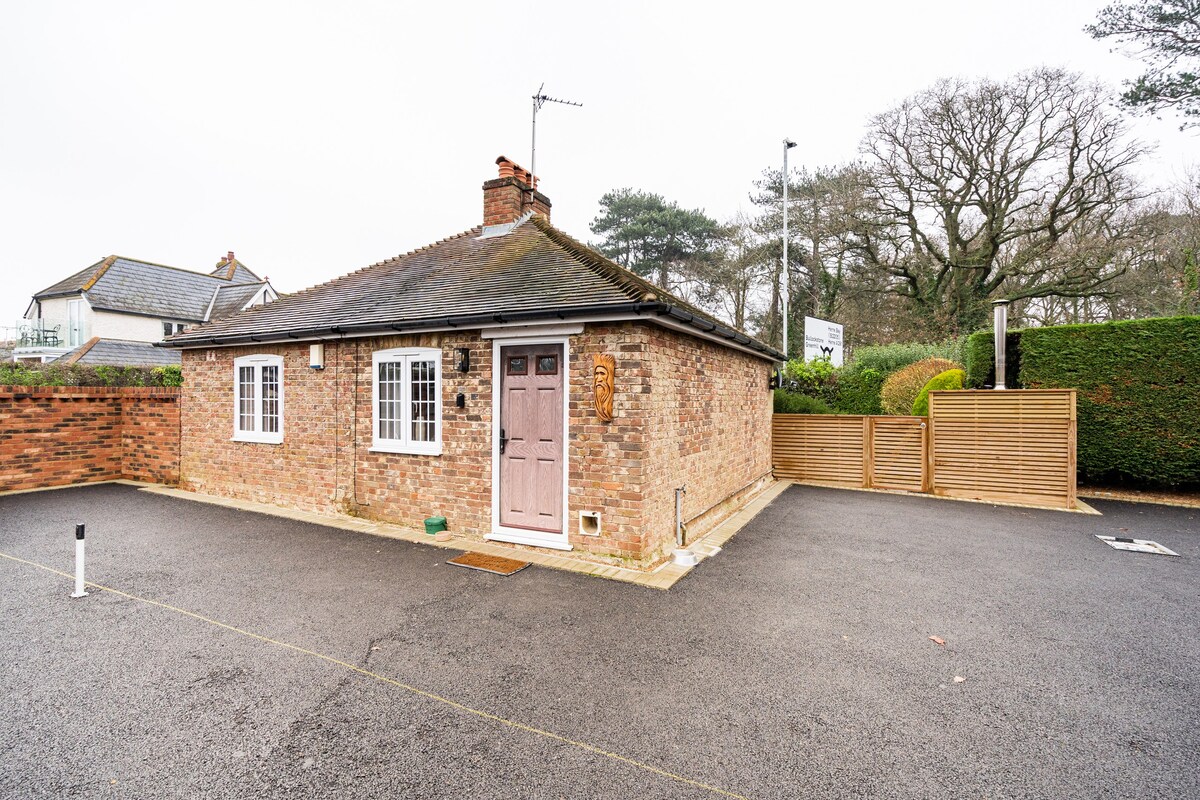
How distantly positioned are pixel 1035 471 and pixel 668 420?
8.39 m

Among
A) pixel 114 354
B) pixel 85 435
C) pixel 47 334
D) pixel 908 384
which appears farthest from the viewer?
pixel 47 334

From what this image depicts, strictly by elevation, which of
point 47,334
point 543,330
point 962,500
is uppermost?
point 47,334

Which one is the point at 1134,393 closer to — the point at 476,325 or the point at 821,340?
the point at 821,340

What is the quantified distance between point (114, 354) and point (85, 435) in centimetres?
1841

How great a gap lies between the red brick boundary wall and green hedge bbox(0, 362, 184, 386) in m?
4.61

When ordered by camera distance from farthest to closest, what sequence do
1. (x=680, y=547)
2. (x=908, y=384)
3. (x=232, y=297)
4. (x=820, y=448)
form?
(x=232, y=297) < (x=908, y=384) < (x=820, y=448) < (x=680, y=547)

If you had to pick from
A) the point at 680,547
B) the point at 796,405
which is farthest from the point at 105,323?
the point at 796,405

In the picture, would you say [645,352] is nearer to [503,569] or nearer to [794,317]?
[503,569]

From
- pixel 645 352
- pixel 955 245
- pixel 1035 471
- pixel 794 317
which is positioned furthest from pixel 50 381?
pixel 955 245

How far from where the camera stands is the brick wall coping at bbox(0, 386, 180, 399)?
9.70 m

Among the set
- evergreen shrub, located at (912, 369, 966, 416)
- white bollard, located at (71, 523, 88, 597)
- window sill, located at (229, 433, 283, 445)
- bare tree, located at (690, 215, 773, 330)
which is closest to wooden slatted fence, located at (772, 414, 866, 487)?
evergreen shrub, located at (912, 369, 966, 416)

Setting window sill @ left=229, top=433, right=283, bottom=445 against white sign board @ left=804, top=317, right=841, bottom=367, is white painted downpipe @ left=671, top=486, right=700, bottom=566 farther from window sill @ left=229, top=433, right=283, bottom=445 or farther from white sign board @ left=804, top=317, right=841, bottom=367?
white sign board @ left=804, top=317, right=841, bottom=367

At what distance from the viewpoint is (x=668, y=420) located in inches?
239

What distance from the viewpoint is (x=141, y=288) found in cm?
2689
